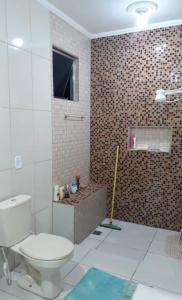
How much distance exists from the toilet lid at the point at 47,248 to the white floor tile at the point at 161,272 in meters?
0.74

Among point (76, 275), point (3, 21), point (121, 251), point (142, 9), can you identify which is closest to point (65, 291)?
point (76, 275)

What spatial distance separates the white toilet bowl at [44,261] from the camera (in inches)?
72.1

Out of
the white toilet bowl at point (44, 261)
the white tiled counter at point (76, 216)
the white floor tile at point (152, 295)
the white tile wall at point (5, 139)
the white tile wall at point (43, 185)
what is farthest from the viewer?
the white tiled counter at point (76, 216)

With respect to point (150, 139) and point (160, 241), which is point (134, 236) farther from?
point (150, 139)

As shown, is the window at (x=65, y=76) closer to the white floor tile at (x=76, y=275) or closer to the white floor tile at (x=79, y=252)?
the white floor tile at (x=79, y=252)

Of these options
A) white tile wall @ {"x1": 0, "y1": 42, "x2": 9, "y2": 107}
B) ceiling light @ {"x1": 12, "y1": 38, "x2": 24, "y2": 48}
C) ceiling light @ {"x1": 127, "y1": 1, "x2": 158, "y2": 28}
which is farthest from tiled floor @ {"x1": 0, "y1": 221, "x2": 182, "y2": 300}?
ceiling light @ {"x1": 127, "y1": 1, "x2": 158, "y2": 28}

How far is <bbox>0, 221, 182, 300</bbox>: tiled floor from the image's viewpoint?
2.07 meters

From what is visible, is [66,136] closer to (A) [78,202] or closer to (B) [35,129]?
(B) [35,129]

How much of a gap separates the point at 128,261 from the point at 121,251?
8.0 inches

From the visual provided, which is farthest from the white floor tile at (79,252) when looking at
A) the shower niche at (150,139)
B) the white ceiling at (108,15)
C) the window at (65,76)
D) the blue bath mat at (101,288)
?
the white ceiling at (108,15)

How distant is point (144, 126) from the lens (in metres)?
3.18

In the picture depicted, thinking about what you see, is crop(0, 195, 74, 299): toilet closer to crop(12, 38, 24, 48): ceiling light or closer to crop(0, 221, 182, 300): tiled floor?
crop(0, 221, 182, 300): tiled floor

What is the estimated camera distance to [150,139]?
3.25 m

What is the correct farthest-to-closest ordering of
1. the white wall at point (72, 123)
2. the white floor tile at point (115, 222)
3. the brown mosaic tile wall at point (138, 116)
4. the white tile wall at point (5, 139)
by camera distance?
the white floor tile at point (115, 222) → the brown mosaic tile wall at point (138, 116) → the white wall at point (72, 123) → the white tile wall at point (5, 139)
